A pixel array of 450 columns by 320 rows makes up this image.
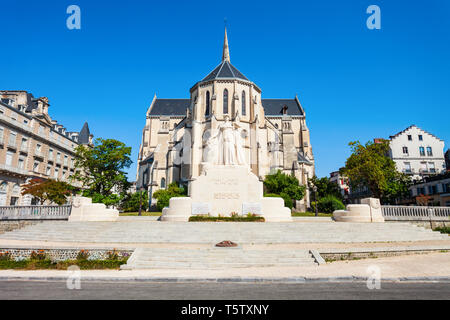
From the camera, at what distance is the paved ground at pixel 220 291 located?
5.77 meters

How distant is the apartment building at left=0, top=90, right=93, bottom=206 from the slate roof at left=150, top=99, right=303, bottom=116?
70.0ft

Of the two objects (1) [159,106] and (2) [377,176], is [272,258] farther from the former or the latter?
(1) [159,106]

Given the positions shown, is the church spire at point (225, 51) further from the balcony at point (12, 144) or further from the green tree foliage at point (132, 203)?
the balcony at point (12, 144)

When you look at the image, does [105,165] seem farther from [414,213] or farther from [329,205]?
[414,213]

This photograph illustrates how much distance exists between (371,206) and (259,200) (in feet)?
27.7

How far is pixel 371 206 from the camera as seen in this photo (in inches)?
769

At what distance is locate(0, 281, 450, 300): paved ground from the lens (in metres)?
5.77

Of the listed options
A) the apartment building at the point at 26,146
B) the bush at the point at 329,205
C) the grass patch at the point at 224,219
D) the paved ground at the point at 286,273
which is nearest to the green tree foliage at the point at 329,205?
the bush at the point at 329,205

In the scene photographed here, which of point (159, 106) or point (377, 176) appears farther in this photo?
point (159, 106)

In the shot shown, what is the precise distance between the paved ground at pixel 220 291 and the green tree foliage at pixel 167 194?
1077 inches

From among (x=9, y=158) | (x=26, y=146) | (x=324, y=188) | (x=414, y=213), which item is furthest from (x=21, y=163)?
(x=414, y=213)

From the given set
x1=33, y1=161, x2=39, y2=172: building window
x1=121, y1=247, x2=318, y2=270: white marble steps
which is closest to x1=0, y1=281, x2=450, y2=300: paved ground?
x1=121, y1=247, x2=318, y2=270: white marble steps

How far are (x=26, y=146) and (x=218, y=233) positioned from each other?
39.4 meters
